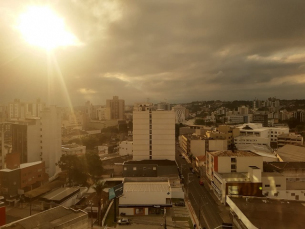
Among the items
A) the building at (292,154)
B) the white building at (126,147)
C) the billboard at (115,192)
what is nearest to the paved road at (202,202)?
the billboard at (115,192)

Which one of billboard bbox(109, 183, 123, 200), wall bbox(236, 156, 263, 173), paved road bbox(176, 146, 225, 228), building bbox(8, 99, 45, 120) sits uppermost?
building bbox(8, 99, 45, 120)

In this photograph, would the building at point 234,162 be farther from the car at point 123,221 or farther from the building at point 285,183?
the car at point 123,221

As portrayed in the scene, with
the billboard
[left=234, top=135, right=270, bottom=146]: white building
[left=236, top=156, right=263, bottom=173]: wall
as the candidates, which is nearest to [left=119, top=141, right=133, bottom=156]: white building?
[left=234, top=135, right=270, bottom=146]: white building

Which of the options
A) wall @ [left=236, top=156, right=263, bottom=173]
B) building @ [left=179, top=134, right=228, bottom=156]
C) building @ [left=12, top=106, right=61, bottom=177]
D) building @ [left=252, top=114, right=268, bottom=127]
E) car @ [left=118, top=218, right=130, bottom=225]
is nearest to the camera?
car @ [left=118, top=218, right=130, bottom=225]

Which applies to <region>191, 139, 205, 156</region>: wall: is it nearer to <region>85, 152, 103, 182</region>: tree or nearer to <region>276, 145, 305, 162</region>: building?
<region>276, 145, 305, 162</region>: building

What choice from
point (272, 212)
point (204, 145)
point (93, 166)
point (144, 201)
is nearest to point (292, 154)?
point (204, 145)

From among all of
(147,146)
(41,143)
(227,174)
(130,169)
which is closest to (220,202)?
(227,174)
